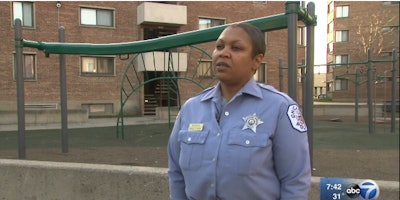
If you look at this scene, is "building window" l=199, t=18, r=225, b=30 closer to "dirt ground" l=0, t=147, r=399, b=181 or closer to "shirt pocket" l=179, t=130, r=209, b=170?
"dirt ground" l=0, t=147, r=399, b=181

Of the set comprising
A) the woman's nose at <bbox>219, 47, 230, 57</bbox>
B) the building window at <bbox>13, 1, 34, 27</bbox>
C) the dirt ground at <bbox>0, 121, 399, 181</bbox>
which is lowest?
the dirt ground at <bbox>0, 121, 399, 181</bbox>

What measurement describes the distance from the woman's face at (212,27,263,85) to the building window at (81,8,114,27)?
21.3m

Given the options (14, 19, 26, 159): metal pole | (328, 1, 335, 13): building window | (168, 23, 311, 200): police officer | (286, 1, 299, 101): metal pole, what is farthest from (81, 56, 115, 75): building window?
(168, 23, 311, 200): police officer

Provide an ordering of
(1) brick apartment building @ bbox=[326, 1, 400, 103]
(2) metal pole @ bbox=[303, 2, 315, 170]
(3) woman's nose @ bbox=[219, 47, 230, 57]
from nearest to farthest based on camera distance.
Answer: (3) woman's nose @ bbox=[219, 47, 230, 57] → (2) metal pole @ bbox=[303, 2, 315, 170] → (1) brick apartment building @ bbox=[326, 1, 400, 103]

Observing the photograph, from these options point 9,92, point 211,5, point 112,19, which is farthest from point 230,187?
point 211,5

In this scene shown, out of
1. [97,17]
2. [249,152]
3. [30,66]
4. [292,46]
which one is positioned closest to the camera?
[249,152]

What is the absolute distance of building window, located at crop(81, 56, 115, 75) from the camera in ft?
72.4

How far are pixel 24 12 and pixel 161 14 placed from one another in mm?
7122

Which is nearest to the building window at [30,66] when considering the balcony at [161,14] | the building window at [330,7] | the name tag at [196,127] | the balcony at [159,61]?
the balcony at [159,61]

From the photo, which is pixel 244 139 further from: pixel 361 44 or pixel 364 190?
pixel 361 44

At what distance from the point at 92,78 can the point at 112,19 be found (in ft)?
11.7

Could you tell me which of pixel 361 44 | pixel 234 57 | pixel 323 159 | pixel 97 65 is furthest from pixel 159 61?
pixel 234 57

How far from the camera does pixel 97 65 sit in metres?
22.5

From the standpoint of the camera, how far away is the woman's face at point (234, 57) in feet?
6.19
